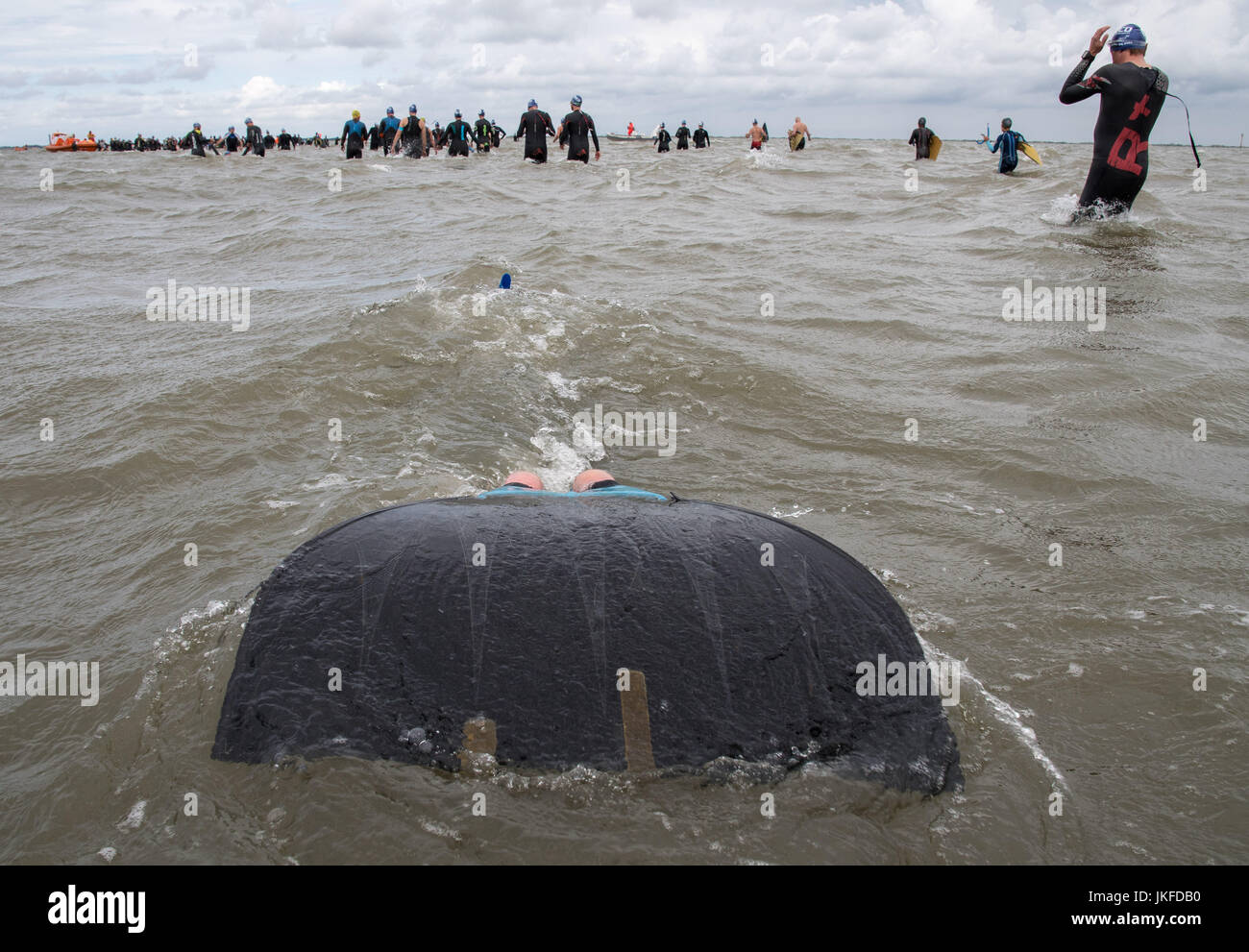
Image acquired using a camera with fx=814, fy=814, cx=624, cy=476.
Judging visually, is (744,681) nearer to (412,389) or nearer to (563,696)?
(563,696)

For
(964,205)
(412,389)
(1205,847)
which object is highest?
(964,205)

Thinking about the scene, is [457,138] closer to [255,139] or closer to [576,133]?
[576,133]

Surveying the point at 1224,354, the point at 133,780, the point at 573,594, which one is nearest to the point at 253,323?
the point at 133,780

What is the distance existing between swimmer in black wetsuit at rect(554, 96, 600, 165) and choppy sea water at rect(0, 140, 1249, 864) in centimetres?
1117

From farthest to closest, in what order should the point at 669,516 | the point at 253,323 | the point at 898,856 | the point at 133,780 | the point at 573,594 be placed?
the point at 253,323, the point at 669,516, the point at 133,780, the point at 573,594, the point at 898,856

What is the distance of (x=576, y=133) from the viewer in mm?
21891

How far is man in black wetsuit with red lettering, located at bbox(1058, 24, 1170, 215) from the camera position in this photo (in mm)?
8438

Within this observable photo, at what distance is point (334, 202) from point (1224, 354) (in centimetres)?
1391

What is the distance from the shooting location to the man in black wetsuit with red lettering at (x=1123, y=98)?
8438mm

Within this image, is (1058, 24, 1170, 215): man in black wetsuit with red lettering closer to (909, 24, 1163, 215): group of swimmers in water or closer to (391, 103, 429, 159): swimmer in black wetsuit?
(909, 24, 1163, 215): group of swimmers in water

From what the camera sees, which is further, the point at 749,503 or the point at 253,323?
the point at 253,323

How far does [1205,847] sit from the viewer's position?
6.81ft

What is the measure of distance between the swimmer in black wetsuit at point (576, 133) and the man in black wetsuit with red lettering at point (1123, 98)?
1381 centimetres

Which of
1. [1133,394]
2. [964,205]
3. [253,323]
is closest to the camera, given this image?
[1133,394]
